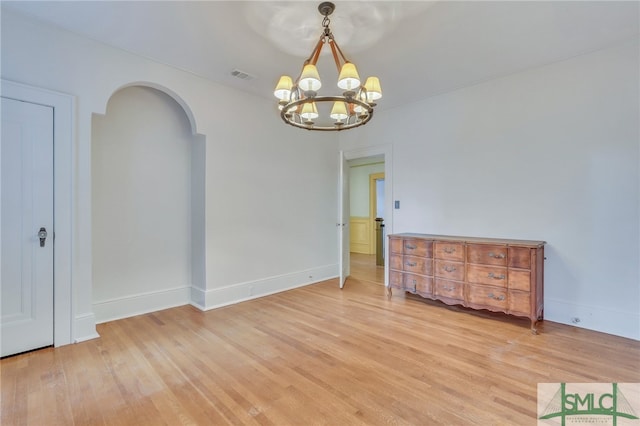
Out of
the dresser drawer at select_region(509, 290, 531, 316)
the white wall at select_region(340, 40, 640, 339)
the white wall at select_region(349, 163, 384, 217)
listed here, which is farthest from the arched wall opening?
the white wall at select_region(349, 163, 384, 217)

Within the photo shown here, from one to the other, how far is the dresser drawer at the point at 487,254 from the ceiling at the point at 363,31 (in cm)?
204

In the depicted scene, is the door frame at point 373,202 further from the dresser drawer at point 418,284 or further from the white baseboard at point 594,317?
the white baseboard at point 594,317

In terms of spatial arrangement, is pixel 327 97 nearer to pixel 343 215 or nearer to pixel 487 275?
pixel 487 275

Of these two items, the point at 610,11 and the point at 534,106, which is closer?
the point at 610,11

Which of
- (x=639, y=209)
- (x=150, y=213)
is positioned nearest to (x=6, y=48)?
(x=150, y=213)

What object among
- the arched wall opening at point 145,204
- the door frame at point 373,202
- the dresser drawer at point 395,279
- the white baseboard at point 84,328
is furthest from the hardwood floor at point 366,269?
the white baseboard at point 84,328

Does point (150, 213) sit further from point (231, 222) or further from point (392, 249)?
point (392, 249)

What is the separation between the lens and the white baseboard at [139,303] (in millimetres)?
3190

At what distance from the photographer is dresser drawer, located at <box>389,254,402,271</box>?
3996 millimetres

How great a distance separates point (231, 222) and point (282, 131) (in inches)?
63.9

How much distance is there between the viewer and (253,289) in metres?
4.10

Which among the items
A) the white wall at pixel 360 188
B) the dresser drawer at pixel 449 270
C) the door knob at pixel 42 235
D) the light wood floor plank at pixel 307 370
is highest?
the white wall at pixel 360 188

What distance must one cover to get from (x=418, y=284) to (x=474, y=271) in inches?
28.2

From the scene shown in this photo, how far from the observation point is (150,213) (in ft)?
11.7
